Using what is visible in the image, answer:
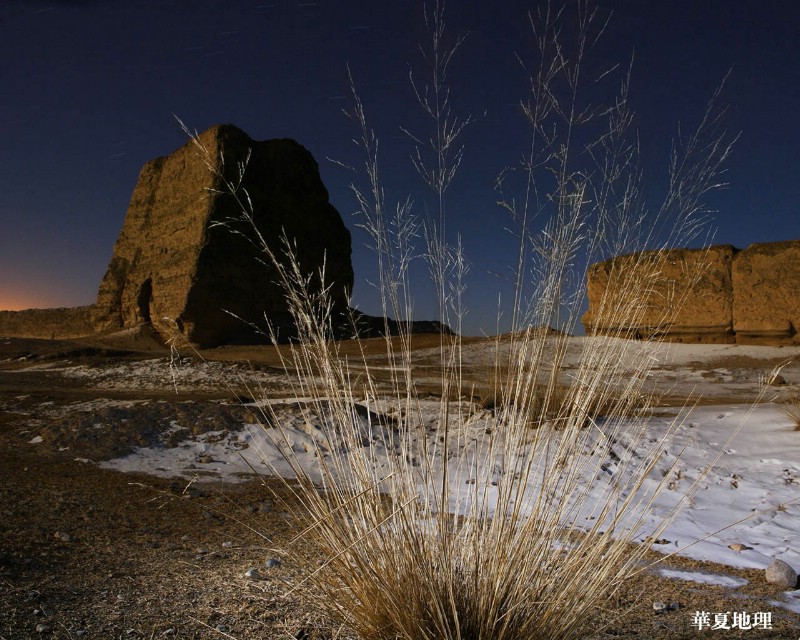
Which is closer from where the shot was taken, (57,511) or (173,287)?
(57,511)

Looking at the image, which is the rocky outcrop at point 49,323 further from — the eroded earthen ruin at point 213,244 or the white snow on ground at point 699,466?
the white snow on ground at point 699,466

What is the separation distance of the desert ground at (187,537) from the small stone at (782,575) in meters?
0.04

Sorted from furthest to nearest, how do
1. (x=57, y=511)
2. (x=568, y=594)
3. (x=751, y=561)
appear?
(x=57, y=511), (x=751, y=561), (x=568, y=594)

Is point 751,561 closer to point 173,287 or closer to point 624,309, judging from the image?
point 624,309

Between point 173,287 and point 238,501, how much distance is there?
1298 centimetres

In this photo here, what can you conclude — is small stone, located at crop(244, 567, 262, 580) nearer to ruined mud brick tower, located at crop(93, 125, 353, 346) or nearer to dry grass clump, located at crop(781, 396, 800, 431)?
dry grass clump, located at crop(781, 396, 800, 431)

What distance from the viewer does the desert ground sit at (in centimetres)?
209

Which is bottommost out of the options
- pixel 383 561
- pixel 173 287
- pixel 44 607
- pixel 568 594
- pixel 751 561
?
pixel 751 561

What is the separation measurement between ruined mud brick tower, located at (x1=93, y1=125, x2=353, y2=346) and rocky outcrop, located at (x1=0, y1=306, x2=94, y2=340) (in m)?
1.09

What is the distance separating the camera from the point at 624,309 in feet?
6.72

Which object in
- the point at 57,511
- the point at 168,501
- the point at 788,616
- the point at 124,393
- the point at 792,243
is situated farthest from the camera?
the point at 792,243

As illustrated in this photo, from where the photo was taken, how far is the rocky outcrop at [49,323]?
63.8 ft

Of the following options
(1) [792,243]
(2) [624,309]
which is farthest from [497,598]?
(1) [792,243]

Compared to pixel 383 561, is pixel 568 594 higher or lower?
lower
